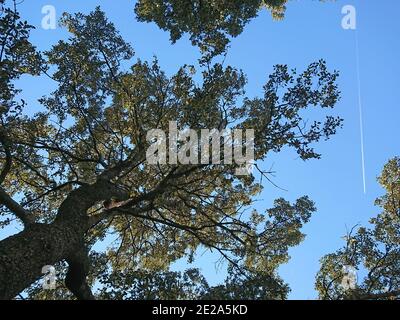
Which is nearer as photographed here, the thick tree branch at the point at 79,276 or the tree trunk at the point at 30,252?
the tree trunk at the point at 30,252

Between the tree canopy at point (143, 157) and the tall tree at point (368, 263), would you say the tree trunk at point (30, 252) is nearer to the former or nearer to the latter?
the tree canopy at point (143, 157)

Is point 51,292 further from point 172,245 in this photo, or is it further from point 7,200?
point 172,245

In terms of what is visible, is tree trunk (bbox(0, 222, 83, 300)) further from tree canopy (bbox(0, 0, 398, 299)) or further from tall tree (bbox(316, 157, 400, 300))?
tall tree (bbox(316, 157, 400, 300))

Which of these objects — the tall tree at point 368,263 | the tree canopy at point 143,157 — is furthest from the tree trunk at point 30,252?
the tall tree at point 368,263

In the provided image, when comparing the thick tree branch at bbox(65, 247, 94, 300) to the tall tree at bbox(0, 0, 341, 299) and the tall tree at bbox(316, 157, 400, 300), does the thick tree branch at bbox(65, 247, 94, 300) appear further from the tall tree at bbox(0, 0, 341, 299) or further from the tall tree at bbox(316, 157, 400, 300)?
the tall tree at bbox(316, 157, 400, 300)

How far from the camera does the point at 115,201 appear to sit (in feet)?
37.4

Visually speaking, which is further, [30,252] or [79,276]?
[79,276]

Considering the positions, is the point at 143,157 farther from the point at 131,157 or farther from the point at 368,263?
the point at 368,263

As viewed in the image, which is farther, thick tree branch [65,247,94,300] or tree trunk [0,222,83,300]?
thick tree branch [65,247,94,300]

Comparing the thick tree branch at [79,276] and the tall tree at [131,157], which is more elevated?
the tall tree at [131,157]

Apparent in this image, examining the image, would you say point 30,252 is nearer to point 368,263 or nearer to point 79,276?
point 79,276

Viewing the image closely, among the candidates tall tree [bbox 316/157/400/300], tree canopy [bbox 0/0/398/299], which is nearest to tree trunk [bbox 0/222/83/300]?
tree canopy [bbox 0/0/398/299]

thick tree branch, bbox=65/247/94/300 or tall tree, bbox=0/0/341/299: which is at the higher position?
tall tree, bbox=0/0/341/299

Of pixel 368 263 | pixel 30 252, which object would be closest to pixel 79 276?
pixel 30 252
